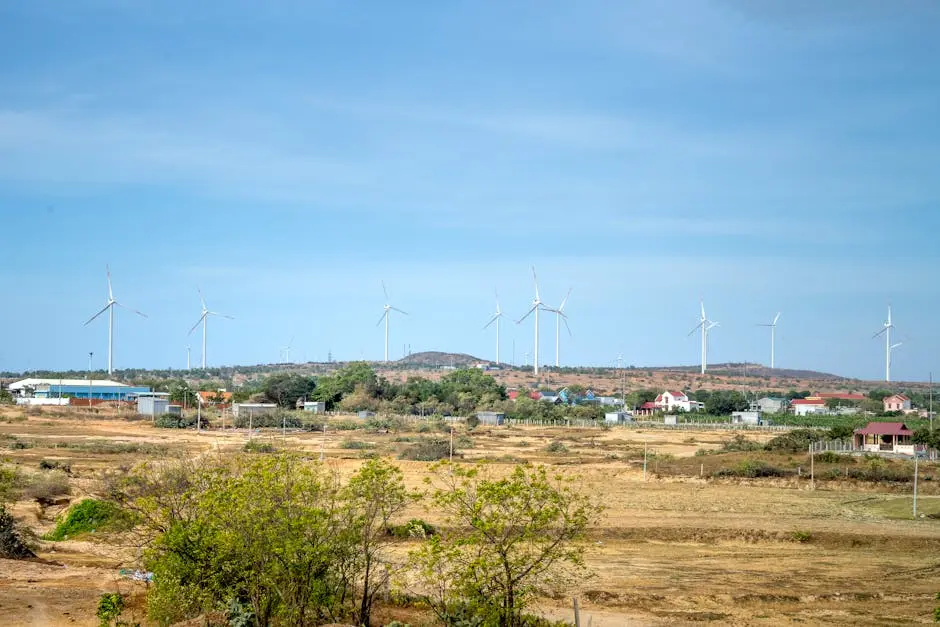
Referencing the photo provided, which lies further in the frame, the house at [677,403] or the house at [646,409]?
the house at [677,403]

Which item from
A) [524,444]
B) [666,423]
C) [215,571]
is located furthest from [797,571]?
[666,423]

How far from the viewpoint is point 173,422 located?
3565 inches

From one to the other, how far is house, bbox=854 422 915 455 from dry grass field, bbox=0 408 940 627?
9.59 meters

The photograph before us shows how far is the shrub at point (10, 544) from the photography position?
89.0 feet

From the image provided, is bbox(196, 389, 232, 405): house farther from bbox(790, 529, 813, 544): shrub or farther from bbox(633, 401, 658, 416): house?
bbox(790, 529, 813, 544): shrub

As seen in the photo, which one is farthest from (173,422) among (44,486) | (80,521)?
(80,521)

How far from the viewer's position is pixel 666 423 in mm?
121312

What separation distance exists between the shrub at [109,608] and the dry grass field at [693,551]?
18.1 inches

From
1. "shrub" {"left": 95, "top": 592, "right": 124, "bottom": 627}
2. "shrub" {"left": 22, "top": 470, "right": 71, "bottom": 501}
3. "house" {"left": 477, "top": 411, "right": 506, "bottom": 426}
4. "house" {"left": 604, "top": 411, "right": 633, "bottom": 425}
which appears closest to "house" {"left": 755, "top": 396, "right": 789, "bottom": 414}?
"house" {"left": 604, "top": 411, "right": 633, "bottom": 425}

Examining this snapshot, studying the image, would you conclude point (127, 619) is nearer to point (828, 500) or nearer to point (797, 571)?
point (797, 571)

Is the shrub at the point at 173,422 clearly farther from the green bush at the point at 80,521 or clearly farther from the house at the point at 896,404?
the house at the point at 896,404

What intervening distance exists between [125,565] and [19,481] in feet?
58.4

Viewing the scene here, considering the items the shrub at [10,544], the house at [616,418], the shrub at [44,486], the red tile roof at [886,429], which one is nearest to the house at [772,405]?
the house at [616,418]

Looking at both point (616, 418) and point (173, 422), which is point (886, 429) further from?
point (173, 422)
